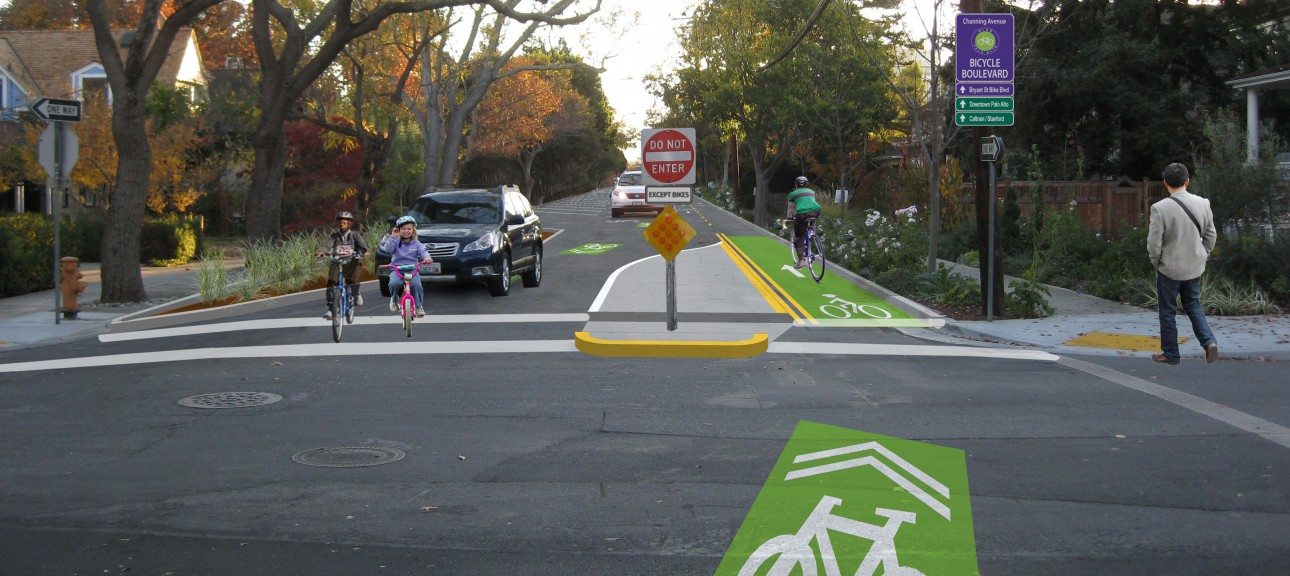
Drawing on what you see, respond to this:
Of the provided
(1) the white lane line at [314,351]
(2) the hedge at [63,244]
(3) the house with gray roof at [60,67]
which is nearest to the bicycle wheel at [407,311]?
(1) the white lane line at [314,351]

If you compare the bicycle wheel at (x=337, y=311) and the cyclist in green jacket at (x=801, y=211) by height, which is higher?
the cyclist in green jacket at (x=801, y=211)

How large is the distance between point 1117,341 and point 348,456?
9.44 metres

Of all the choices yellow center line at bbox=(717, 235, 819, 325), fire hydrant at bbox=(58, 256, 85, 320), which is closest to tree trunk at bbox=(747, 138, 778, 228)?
yellow center line at bbox=(717, 235, 819, 325)

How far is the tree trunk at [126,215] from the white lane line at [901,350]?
1108cm

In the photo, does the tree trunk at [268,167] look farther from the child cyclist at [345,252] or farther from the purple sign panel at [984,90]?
the purple sign panel at [984,90]

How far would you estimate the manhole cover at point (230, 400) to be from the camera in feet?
32.9

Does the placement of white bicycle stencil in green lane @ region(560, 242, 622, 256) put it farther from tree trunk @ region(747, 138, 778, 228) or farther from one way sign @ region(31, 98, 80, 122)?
tree trunk @ region(747, 138, 778, 228)

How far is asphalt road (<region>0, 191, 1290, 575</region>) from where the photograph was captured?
587 cm

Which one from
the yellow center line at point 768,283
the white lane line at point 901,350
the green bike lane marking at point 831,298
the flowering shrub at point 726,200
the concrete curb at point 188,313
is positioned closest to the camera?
the white lane line at point 901,350

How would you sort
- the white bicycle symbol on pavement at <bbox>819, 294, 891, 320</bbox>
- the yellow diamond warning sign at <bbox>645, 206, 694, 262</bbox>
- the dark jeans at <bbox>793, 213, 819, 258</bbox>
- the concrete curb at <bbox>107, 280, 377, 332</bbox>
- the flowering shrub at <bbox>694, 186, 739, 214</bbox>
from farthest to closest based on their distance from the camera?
the flowering shrub at <bbox>694, 186, 739, 214</bbox> < the dark jeans at <bbox>793, 213, 819, 258</bbox> < the concrete curb at <bbox>107, 280, 377, 332</bbox> < the white bicycle symbol on pavement at <bbox>819, 294, 891, 320</bbox> < the yellow diamond warning sign at <bbox>645, 206, 694, 262</bbox>

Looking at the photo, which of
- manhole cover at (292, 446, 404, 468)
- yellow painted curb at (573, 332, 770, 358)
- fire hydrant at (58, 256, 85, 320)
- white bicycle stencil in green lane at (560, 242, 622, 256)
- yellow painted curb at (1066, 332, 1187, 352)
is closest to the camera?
manhole cover at (292, 446, 404, 468)

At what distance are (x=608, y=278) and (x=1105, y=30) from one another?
16902mm

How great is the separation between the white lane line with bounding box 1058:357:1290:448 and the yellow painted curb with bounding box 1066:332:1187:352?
129 cm

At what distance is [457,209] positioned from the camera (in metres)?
19.3
